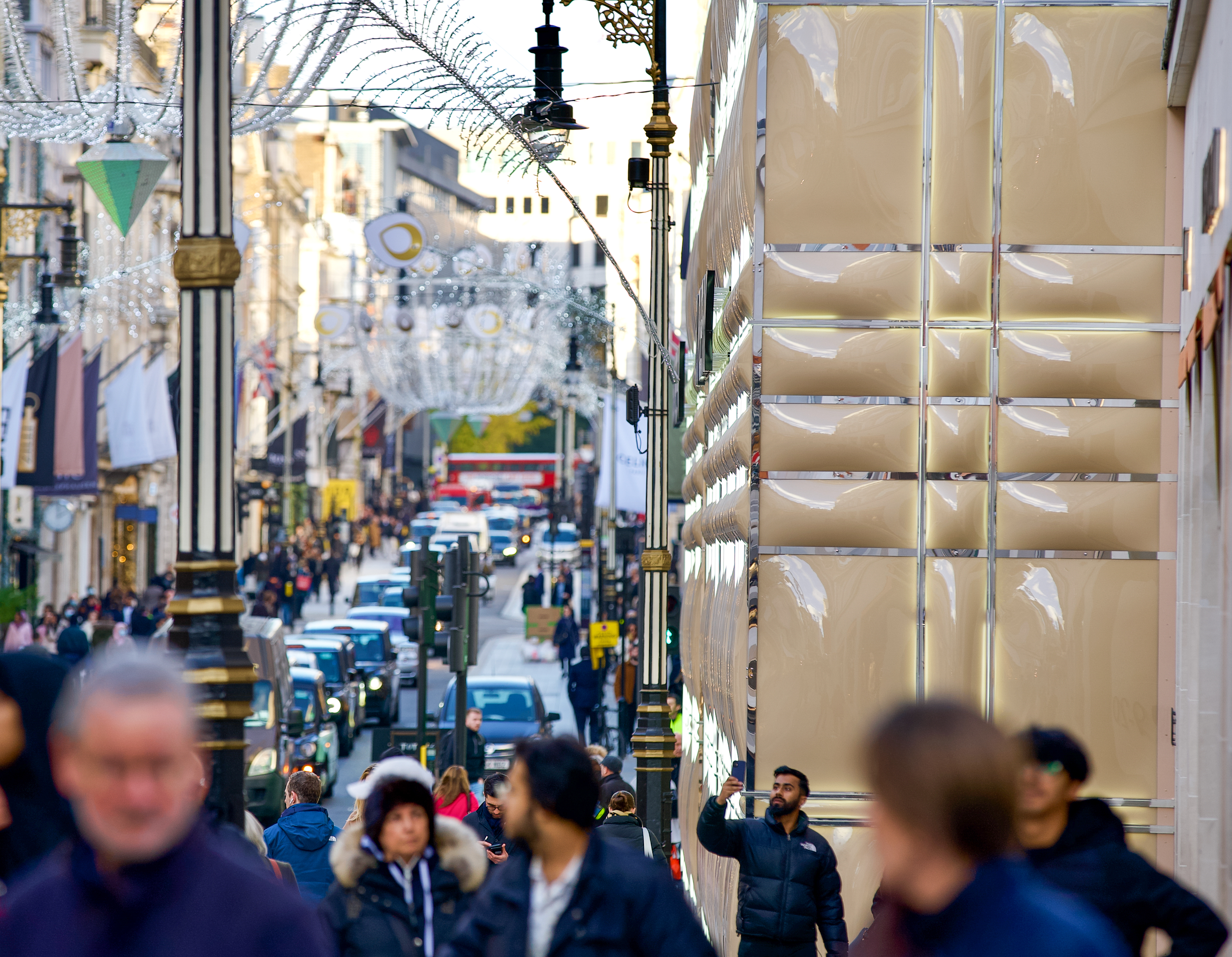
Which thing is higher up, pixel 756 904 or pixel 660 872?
pixel 660 872

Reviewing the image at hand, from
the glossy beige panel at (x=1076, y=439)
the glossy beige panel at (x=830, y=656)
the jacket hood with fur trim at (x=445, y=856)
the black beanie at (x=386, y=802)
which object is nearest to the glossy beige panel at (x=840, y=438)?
the glossy beige panel at (x=830, y=656)

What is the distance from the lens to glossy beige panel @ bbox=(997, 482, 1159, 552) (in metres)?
11.2

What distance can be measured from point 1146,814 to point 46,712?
813 centimetres

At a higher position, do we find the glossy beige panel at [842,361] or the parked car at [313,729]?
the glossy beige panel at [842,361]

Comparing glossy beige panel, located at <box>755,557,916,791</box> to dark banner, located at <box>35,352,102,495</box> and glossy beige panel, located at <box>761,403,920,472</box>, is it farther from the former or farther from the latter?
dark banner, located at <box>35,352,102,495</box>

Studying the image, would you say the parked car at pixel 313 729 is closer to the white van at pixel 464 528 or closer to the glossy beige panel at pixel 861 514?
the glossy beige panel at pixel 861 514

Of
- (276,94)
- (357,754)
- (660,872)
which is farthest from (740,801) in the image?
(357,754)

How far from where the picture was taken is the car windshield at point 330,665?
99.0 ft

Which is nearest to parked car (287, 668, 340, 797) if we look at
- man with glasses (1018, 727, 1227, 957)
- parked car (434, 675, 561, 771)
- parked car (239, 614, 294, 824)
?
parked car (239, 614, 294, 824)

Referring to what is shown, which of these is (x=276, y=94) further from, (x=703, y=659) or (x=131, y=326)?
(x=131, y=326)

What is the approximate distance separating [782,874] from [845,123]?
5.07 m

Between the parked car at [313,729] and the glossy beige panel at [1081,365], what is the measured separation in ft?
36.6

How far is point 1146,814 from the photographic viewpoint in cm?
1109

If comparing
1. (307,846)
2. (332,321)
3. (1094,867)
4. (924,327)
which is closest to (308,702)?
(924,327)
